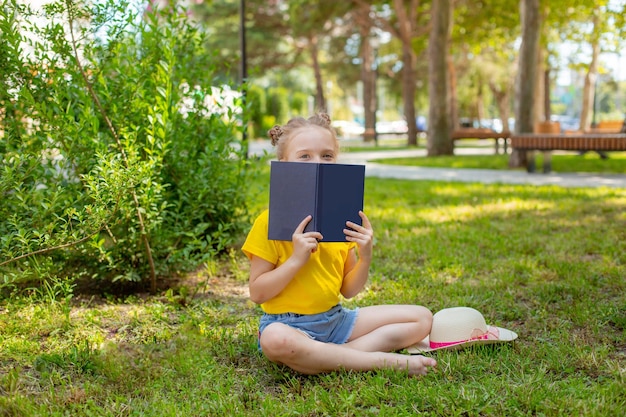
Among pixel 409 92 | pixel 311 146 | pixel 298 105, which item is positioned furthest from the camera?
pixel 298 105

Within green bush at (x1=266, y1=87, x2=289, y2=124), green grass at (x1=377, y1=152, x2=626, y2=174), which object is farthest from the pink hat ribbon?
green bush at (x1=266, y1=87, x2=289, y2=124)

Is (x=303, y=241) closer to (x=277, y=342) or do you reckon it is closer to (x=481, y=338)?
(x=277, y=342)

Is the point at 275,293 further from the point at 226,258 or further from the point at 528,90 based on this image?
the point at 528,90

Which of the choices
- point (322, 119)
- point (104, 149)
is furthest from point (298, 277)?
point (104, 149)

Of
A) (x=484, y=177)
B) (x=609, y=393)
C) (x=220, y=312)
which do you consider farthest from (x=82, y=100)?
(x=484, y=177)

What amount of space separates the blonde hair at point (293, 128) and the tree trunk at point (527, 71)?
9.96 m

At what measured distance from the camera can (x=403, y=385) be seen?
2531 mm

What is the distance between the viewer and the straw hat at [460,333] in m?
2.94

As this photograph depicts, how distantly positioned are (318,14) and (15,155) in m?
20.0

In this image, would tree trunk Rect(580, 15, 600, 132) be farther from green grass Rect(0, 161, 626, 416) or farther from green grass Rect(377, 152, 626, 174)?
→ green grass Rect(0, 161, 626, 416)

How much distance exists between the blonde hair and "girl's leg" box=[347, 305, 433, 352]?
750 mm

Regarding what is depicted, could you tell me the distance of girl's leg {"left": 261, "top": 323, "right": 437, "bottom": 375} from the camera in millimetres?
2652

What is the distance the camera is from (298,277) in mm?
2820

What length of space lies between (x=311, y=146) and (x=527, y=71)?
10543mm
